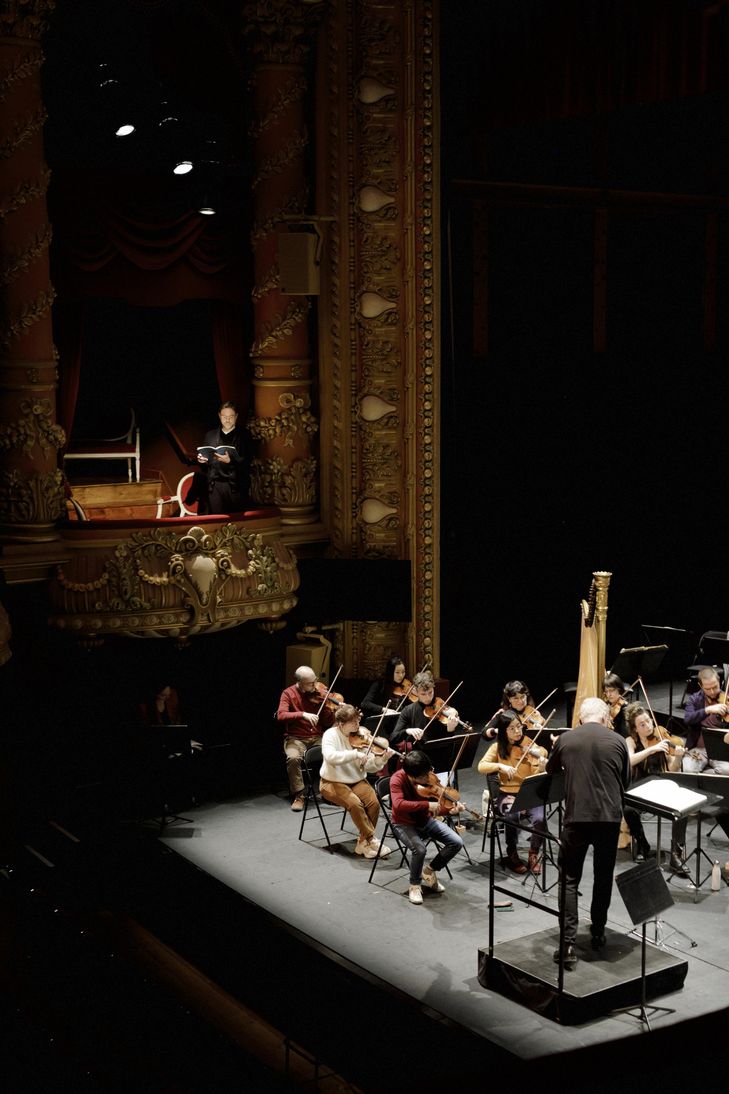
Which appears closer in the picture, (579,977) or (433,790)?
(579,977)

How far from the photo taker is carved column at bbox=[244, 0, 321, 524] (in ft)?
35.5

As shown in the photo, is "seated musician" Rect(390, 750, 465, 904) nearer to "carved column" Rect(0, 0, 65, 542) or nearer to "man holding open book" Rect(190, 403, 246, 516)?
"man holding open book" Rect(190, 403, 246, 516)

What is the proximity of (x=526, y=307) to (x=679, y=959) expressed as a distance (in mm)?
6940

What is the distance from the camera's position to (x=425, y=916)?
7.93 meters

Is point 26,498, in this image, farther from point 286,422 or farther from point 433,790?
point 433,790

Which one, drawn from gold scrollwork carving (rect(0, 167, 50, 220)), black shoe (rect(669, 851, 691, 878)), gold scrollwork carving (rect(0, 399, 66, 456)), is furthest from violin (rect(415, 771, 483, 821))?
gold scrollwork carving (rect(0, 167, 50, 220))

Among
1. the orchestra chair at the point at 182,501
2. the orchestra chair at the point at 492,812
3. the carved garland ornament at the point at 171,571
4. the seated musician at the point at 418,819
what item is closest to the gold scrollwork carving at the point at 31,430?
the carved garland ornament at the point at 171,571

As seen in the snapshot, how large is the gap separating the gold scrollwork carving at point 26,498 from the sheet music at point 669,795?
16.1 feet

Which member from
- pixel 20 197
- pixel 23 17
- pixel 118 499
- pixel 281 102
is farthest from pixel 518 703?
pixel 23 17

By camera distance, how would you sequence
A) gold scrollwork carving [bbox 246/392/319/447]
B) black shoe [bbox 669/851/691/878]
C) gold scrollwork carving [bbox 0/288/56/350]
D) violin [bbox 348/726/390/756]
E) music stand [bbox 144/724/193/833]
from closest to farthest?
black shoe [bbox 669/851/691/878], violin [bbox 348/726/390/756], music stand [bbox 144/724/193/833], gold scrollwork carving [bbox 0/288/56/350], gold scrollwork carving [bbox 246/392/319/447]

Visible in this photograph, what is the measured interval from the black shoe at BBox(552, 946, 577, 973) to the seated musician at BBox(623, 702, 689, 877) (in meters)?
1.56

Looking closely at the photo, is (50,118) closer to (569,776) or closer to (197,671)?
(197,671)

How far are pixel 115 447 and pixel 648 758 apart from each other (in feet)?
16.4

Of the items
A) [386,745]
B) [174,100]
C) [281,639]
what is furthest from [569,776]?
[174,100]
